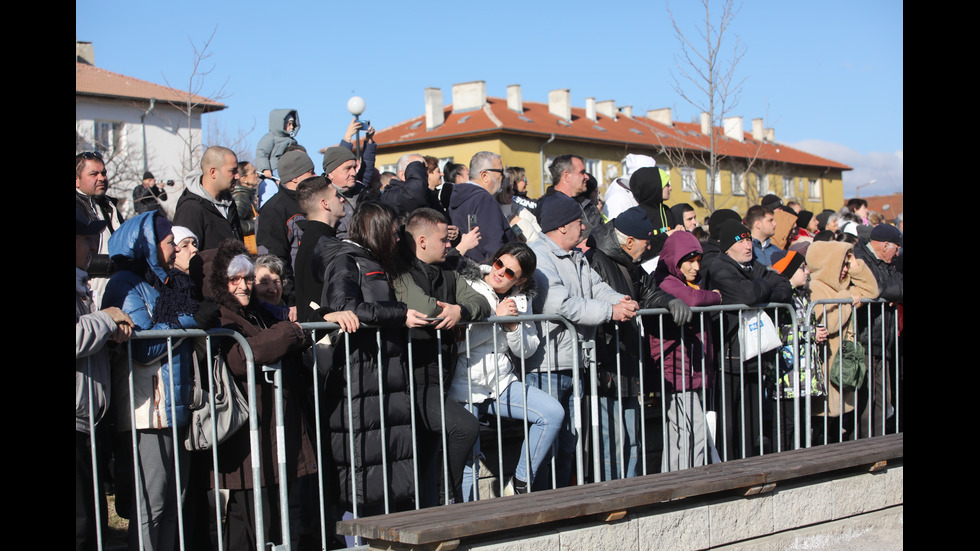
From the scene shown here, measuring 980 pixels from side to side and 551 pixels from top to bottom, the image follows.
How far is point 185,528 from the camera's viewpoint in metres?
4.91

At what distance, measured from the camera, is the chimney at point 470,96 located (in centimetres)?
5294

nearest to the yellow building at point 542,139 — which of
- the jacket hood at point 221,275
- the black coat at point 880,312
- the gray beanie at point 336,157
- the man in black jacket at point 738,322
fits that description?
the black coat at point 880,312

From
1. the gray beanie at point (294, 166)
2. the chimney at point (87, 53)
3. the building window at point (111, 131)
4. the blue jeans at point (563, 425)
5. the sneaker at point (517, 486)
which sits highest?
the chimney at point (87, 53)

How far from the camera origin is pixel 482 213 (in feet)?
24.6

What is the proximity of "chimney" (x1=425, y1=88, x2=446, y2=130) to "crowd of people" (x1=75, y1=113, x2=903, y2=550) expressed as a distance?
145 ft

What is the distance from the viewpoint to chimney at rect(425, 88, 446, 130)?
51594mm

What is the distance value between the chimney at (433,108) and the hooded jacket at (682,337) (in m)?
45.4

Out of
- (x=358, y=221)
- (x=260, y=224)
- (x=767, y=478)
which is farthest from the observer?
(x=260, y=224)

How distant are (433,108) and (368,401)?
4772cm

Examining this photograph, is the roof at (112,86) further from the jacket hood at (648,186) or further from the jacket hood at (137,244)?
the jacket hood at (137,244)

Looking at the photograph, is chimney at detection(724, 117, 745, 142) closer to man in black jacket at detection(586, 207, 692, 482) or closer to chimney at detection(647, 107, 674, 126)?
chimney at detection(647, 107, 674, 126)

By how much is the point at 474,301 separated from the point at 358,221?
2.62 ft
